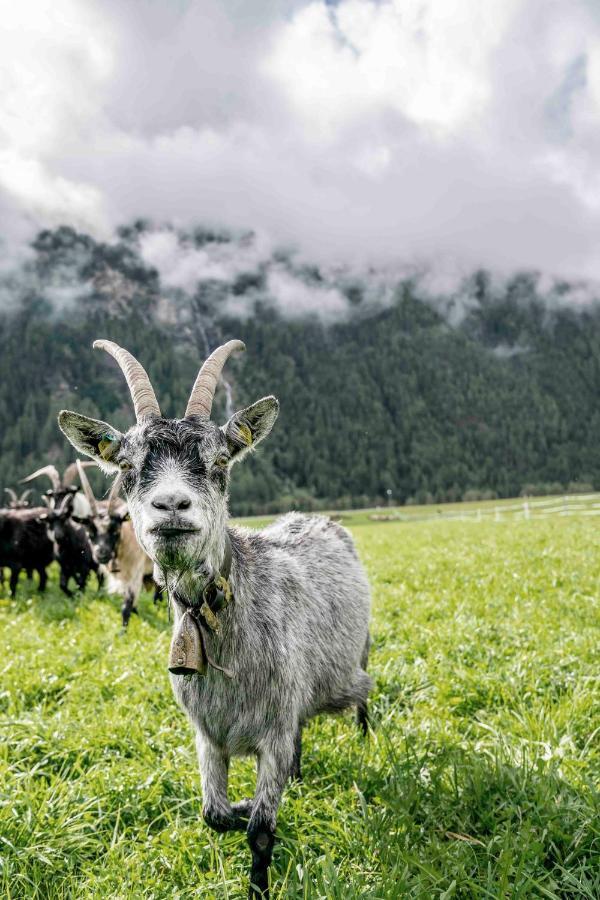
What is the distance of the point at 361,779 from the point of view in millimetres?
3754

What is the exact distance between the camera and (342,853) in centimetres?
320

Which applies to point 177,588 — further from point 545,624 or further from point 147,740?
point 545,624

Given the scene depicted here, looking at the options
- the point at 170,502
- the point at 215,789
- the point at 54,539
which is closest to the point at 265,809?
the point at 215,789

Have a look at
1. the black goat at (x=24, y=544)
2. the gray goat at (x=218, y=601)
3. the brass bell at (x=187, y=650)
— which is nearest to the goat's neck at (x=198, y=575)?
the gray goat at (x=218, y=601)

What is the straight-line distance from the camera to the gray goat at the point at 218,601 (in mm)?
2871

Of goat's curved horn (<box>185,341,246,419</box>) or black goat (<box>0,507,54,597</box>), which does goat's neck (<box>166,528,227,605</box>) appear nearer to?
goat's curved horn (<box>185,341,246,419</box>)

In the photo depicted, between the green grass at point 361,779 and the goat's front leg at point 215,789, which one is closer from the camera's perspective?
the green grass at point 361,779

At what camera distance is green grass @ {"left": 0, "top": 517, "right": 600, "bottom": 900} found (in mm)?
2912

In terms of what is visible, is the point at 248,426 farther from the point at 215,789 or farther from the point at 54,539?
the point at 54,539

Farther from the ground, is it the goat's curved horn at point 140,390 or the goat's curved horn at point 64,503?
the goat's curved horn at point 140,390

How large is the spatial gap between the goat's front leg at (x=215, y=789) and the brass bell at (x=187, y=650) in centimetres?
64

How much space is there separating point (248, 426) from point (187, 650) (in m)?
1.40

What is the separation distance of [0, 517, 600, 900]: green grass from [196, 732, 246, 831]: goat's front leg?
227mm

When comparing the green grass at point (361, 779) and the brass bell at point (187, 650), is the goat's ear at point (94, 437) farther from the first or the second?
the green grass at point (361, 779)
